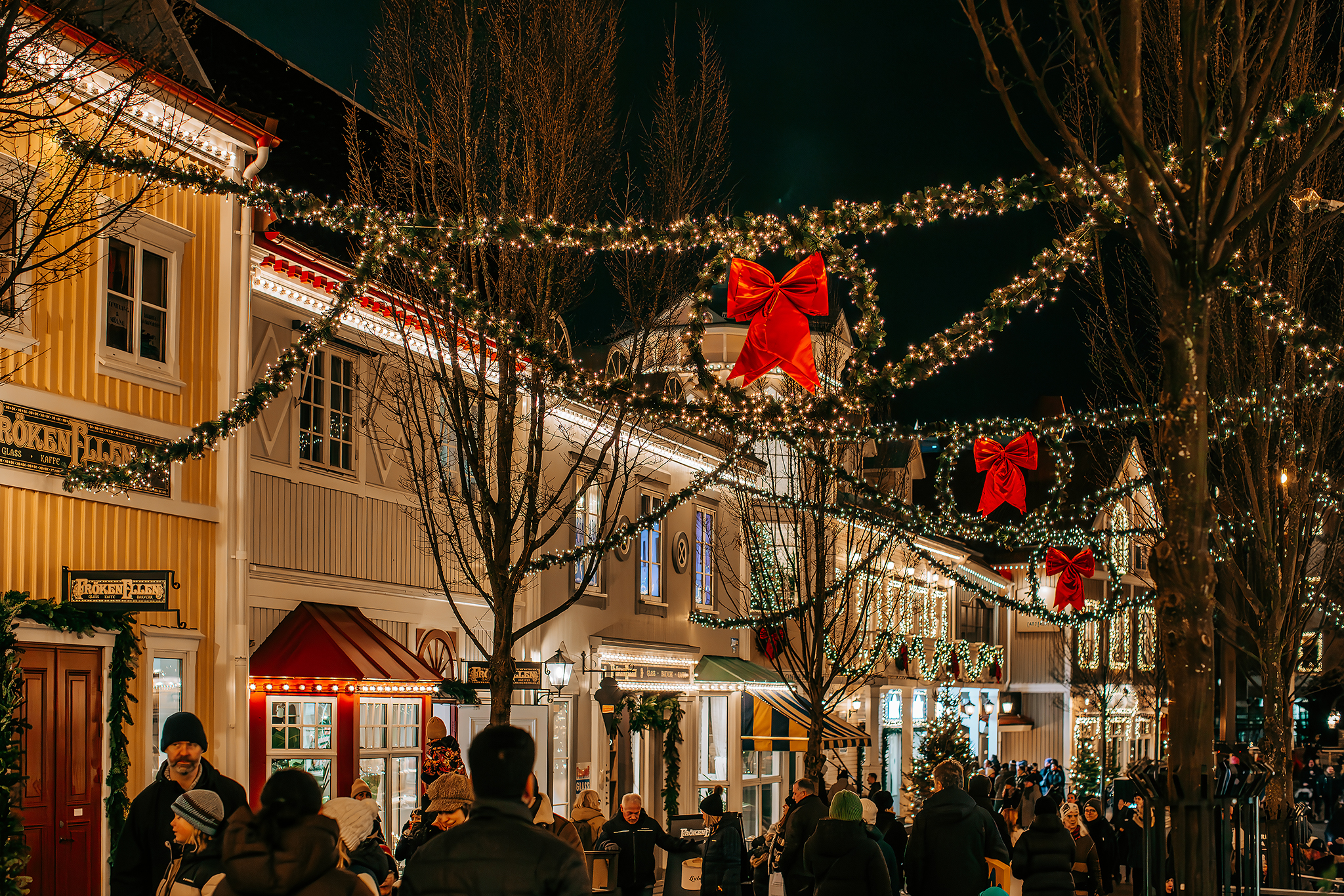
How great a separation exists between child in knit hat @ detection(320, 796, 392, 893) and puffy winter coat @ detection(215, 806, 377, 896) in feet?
6.94

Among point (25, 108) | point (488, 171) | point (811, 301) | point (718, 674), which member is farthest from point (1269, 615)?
point (25, 108)

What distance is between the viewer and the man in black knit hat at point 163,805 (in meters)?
7.21

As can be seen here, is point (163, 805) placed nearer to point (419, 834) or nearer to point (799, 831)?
point (419, 834)

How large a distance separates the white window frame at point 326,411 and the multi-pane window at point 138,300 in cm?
190

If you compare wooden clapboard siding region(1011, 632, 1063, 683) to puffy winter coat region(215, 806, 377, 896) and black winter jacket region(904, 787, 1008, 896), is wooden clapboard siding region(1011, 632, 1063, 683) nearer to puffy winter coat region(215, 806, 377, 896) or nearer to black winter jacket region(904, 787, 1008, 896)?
black winter jacket region(904, 787, 1008, 896)

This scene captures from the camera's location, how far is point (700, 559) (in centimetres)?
2650

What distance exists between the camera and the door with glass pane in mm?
15938

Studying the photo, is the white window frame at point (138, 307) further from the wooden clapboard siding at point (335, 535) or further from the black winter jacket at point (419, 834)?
the black winter jacket at point (419, 834)

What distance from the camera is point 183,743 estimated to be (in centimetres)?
741

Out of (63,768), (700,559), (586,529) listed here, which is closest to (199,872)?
(63,768)

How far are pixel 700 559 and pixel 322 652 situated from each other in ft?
40.9

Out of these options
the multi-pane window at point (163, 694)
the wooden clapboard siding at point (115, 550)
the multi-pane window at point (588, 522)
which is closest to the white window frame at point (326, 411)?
the wooden clapboard siding at point (115, 550)

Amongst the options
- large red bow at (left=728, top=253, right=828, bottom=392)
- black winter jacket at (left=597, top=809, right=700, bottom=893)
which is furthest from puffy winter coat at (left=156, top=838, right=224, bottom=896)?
black winter jacket at (left=597, top=809, right=700, bottom=893)

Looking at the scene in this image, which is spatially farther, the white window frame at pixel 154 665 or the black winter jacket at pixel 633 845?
the white window frame at pixel 154 665
